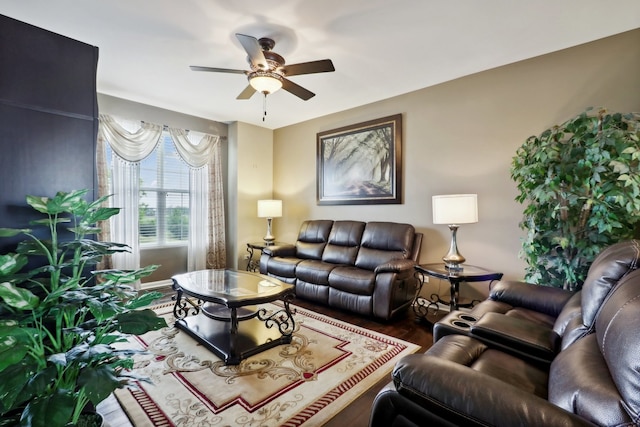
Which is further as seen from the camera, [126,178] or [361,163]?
[361,163]

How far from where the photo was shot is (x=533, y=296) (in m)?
2.06

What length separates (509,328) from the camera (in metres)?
1.54

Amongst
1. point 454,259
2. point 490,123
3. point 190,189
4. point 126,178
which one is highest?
point 490,123

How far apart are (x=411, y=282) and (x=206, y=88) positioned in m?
3.41

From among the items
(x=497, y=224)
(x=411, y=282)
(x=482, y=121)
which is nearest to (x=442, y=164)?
(x=482, y=121)

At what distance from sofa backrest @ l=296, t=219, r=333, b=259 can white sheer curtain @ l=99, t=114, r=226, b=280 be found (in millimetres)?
1491

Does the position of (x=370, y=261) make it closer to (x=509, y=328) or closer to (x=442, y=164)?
(x=442, y=164)

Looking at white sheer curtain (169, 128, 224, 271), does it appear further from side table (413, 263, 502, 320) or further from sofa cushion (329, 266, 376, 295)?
side table (413, 263, 502, 320)

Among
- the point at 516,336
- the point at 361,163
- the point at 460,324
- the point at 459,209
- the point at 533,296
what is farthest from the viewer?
the point at 361,163

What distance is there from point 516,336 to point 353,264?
7.81 feet

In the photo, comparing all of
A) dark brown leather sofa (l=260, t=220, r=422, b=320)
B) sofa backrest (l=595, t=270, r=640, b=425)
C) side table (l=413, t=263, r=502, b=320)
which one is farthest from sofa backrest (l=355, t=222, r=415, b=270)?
sofa backrest (l=595, t=270, r=640, b=425)

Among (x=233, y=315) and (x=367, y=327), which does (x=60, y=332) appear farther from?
(x=367, y=327)

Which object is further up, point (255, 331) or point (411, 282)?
point (411, 282)

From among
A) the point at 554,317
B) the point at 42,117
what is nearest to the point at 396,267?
the point at 554,317
